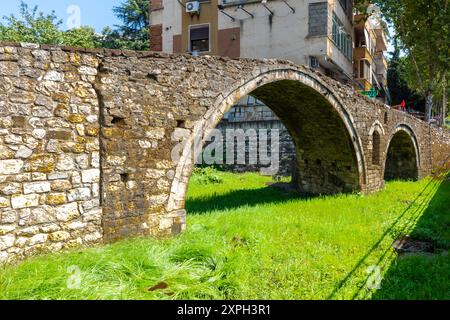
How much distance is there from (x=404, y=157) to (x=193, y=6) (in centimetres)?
1315

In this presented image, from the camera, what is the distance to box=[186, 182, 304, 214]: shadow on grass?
385 inches

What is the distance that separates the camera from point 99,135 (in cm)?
562

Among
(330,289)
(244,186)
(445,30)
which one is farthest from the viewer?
(445,30)

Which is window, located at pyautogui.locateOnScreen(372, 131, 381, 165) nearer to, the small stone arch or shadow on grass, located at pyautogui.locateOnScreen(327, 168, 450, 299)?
the small stone arch

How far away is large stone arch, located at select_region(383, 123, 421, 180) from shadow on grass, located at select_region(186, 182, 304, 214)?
6.68 m

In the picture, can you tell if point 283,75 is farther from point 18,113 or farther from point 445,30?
point 445,30

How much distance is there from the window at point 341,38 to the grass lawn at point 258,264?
1241 centimetres

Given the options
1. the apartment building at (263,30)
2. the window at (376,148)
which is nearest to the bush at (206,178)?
the window at (376,148)

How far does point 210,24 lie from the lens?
20.2m

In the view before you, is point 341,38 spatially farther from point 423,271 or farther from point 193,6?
point 423,271

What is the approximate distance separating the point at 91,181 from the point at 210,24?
54.3 ft

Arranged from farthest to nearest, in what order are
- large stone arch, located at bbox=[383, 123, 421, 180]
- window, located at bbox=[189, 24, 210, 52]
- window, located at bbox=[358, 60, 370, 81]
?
window, located at bbox=[358, 60, 370, 81], window, located at bbox=[189, 24, 210, 52], large stone arch, located at bbox=[383, 123, 421, 180]

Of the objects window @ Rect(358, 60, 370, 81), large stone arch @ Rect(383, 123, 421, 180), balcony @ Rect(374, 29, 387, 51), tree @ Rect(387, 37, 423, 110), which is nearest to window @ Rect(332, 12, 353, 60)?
window @ Rect(358, 60, 370, 81)
